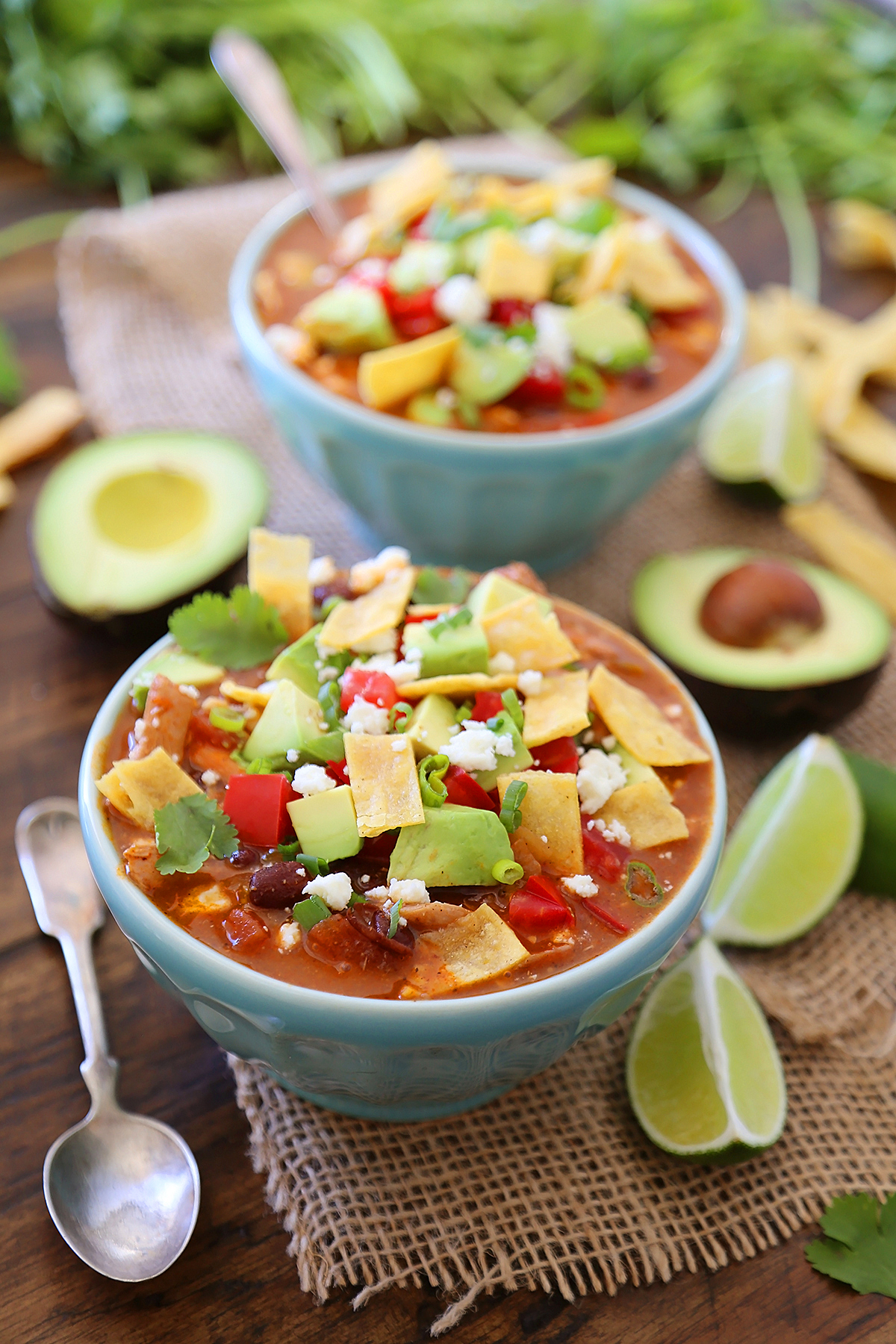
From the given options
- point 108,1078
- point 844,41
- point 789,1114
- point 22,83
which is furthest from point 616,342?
point 844,41

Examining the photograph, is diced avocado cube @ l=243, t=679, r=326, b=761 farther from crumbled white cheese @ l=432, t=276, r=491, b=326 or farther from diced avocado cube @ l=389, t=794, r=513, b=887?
crumbled white cheese @ l=432, t=276, r=491, b=326

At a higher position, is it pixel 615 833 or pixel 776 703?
pixel 615 833

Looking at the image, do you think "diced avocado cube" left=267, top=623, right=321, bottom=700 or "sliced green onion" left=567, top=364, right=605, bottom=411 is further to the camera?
"sliced green onion" left=567, top=364, right=605, bottom=411

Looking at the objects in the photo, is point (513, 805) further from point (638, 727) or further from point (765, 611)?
point (765, 611)

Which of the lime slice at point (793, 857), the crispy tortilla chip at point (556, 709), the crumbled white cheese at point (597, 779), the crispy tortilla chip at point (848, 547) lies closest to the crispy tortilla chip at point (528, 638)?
the crispy tortilla chip at point (556, 709)

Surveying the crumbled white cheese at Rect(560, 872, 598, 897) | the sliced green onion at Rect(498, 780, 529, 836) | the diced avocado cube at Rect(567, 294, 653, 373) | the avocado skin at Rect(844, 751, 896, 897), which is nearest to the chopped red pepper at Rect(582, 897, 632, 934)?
the crumbled white cheese at Rect(560, 872, 598, 897)

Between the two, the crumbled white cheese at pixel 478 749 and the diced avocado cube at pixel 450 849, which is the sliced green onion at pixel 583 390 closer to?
the crumbled white cheese at pixel 478 749

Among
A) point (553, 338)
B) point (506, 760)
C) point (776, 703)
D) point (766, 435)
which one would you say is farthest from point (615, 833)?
point (766, 435)
